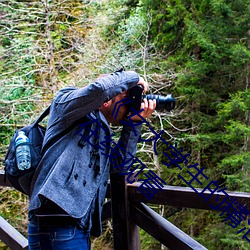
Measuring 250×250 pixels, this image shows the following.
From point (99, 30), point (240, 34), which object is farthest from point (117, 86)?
point (99, 30)

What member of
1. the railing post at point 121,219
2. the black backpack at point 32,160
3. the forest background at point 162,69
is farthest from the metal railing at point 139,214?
the forest background at point 162,69

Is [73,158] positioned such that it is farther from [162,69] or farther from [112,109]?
[162,69]

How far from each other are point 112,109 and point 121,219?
48cm

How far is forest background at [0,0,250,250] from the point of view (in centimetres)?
368

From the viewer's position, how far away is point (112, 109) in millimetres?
1228

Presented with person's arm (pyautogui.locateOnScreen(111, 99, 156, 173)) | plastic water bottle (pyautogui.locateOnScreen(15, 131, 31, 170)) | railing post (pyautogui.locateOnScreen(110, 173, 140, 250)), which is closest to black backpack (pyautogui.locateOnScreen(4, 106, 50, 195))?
plastic water bottle (pyautogui.locateOnScreen(15, 131, 31, 170))

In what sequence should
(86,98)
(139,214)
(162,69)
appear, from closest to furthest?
(86,98) → (139,214) → (162,69)

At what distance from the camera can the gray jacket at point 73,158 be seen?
1029 millimetres

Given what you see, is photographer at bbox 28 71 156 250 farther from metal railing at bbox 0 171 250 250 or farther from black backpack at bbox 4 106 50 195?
metal railing at bbox 0 171 250 250

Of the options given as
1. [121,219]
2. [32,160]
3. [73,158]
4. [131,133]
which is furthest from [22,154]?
[121,219]

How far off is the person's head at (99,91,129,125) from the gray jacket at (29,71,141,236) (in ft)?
0.23

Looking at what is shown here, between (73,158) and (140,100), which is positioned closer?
(73,158)

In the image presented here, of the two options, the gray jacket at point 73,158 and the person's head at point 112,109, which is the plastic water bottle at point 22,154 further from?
the person's head at point 112,109

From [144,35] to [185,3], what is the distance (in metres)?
0.60
